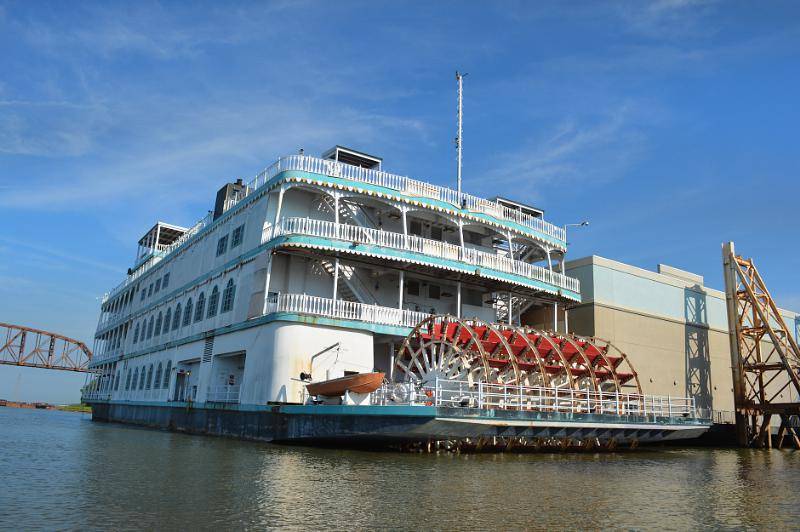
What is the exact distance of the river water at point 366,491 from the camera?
7.93 metres

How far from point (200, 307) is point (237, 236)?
4.10 metres

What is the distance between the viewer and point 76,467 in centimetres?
1231

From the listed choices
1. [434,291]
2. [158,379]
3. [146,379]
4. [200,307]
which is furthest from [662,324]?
[146,379]

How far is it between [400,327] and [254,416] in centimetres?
538

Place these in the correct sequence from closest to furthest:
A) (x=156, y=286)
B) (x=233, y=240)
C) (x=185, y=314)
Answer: (x=233, y=240)
(x=185, y=314)
(x=156, y=286)

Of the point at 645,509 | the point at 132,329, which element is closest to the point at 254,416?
the point at 645,509

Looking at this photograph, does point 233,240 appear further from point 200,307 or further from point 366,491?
point 366,491

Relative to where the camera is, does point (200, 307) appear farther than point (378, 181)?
Yes

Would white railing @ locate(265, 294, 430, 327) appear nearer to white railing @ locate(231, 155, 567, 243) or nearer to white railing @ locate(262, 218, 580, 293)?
white railing @ locate(262, 218, 580, 293)

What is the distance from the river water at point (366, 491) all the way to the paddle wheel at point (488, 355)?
4.12 m

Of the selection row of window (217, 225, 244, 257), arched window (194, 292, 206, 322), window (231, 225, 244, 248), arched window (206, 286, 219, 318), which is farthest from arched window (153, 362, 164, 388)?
window (231, 225, 244, 248)

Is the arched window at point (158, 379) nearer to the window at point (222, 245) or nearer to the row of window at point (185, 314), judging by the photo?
the row of window at point (185, 314)

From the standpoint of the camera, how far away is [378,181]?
2275 centimetres

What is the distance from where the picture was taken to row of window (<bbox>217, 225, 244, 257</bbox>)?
80.8 feet
